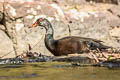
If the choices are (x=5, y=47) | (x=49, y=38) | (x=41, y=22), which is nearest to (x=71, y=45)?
(x=49, y=38)

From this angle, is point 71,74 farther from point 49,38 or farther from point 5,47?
point 5,47

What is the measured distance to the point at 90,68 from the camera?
684 cm

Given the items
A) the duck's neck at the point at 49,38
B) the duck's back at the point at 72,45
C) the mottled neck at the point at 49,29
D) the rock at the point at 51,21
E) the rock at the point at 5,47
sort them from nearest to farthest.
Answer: the duck's back at the point at 72,45 → the duck's neck at the point at 49,38 → the rock at the point at 5,47 → the mottled neck at the point at 49,29 → the rock at the point at 51,21

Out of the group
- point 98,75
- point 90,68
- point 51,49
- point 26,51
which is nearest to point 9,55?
point 26,51

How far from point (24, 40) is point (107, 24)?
2.73m

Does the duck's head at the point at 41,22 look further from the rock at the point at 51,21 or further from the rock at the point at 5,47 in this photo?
the rock at the point at 5,47

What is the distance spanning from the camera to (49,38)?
1016 centimetres

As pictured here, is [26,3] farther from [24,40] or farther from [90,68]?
[90,68]

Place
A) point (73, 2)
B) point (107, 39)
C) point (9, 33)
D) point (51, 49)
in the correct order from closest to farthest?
point (51, 49) < point (9, 33) < point (107, 39) < point (73, 2)

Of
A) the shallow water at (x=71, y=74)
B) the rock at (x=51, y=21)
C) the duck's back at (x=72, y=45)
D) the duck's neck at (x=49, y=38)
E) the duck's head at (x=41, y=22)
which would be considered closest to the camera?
the shallow water at (x=71, y=74)

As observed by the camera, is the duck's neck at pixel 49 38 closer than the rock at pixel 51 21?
Yes

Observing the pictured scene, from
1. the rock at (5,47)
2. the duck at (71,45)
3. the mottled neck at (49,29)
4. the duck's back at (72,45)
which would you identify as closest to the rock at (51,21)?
the rock at (5,47)

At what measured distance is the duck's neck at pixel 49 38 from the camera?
392 inches

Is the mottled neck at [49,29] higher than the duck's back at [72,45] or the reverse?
higher
